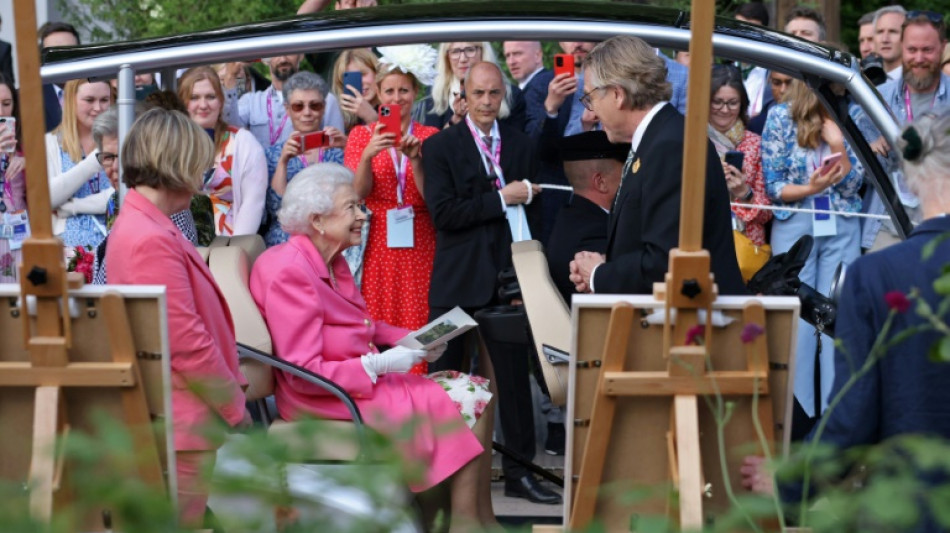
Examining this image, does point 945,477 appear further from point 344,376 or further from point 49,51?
point 49,51

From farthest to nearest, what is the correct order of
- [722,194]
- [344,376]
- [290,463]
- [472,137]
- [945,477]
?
[472,137] < [344,376] < [722,194] < [945,477] < [290,463]

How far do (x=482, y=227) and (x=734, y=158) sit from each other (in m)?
1.46

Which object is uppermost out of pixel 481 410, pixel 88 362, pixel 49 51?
pixel 49 51

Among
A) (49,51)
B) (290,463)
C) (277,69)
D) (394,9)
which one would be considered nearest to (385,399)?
(394,9)

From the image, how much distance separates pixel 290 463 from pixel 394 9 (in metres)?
3.45

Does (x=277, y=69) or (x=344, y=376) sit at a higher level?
(x=277, y=69)

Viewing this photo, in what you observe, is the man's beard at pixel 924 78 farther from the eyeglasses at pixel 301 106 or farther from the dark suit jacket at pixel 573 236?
the eyeglasses at pixel 301 106

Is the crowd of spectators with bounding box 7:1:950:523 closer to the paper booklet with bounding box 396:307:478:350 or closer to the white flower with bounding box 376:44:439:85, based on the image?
the white flower with bounding box 376:44:439:85

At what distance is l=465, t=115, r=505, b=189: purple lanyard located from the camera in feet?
23.0

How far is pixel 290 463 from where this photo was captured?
228 cm

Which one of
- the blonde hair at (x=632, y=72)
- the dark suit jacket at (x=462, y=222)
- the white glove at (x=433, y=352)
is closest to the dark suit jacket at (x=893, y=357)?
the blonde hair at (x=632, y=72)

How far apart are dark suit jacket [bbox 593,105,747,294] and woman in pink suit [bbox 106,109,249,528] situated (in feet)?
3.95

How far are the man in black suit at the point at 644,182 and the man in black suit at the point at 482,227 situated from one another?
1922 mm

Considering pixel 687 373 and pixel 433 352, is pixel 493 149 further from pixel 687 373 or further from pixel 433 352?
pixel 687 373
